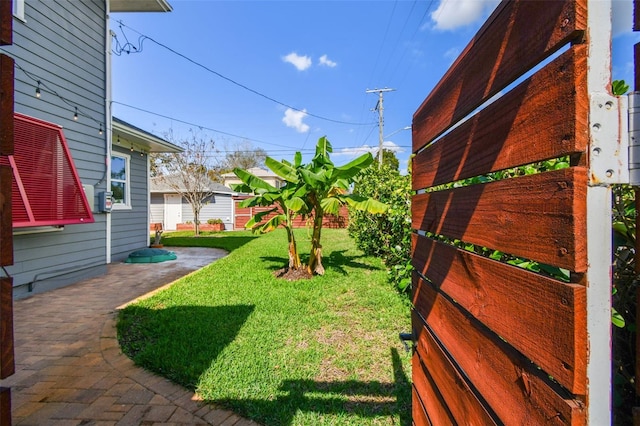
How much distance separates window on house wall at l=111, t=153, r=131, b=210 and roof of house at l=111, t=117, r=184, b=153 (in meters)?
0.46

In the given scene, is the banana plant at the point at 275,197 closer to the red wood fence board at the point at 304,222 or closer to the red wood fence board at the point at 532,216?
the red wood fence board at the point at 532,216

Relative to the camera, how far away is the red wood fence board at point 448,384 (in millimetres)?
1080

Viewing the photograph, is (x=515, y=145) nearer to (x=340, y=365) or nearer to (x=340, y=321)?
(x=340, y=365)

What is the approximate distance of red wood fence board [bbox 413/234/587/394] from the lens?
642 mm

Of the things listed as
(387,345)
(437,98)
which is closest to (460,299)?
(437,98)

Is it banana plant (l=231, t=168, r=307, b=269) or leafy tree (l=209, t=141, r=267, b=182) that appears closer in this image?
banana plant (l=231, t=168, r=307, b=269)

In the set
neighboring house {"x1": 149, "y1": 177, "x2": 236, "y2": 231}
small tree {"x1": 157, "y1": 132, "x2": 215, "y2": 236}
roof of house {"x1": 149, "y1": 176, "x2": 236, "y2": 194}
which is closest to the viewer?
small tree {"x1": 157, "y1": 132, "x2": 215, "y2": 236}

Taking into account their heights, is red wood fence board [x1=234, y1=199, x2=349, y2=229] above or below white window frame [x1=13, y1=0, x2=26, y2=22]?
below

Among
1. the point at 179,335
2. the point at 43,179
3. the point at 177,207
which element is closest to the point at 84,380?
the point at 179,335

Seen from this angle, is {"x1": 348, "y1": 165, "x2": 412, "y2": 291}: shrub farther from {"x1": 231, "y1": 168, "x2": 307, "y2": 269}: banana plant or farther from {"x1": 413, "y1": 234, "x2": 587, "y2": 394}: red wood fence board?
{"x1": 413, "y1": 234, "x2": 587, "y2": 394}: red wood fence board

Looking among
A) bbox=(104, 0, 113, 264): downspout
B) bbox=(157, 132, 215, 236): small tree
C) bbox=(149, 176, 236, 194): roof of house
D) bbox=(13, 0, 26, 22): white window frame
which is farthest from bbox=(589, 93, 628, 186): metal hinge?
bbox=(149, 176, 236, 194): roof of house

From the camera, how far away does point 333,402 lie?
2674 mm

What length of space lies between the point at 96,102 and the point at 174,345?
273 inches

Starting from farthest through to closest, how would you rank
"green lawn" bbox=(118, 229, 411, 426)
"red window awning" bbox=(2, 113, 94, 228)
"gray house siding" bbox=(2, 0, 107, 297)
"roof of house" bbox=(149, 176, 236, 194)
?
"roof of house" bbox=(149, 176, 236, 194) → "gray house siding" bbox=(2, 0, 107, 297) → "red window awning" bbox=(2, 113, 94, 228) → "green lawn" bbox=(118, 229, 411, 426)
